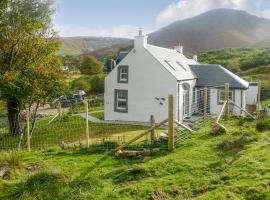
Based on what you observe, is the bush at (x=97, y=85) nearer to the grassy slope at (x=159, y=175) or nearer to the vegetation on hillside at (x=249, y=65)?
the vegetation on hillside at (x=249, y=65)

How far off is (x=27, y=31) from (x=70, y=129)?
8084 mm

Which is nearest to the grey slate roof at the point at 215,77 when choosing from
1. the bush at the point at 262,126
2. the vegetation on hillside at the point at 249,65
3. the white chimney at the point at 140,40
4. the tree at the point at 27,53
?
the white chimney at the point at 140,40

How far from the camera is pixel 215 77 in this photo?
107 ft

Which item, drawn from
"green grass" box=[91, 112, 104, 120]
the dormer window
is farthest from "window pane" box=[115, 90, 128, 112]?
"green grass" box=[91, 112, 104, 120]

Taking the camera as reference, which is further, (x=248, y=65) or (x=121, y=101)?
(x=248, y=65)

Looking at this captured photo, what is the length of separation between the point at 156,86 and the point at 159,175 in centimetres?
1929

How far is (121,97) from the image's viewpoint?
104ft

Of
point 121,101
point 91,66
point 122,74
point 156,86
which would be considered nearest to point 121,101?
point 121,101

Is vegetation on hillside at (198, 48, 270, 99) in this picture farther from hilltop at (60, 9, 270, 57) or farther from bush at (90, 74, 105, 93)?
hilltop at (60, 9, 270, 57)

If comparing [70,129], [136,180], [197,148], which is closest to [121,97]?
[70,129]

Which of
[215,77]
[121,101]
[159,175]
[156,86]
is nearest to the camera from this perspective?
[159,175]

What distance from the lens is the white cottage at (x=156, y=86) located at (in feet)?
96.5

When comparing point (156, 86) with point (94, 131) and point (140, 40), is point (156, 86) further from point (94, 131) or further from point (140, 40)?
point (94, 131)

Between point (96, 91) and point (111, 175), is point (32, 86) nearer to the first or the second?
point (111, 175)
